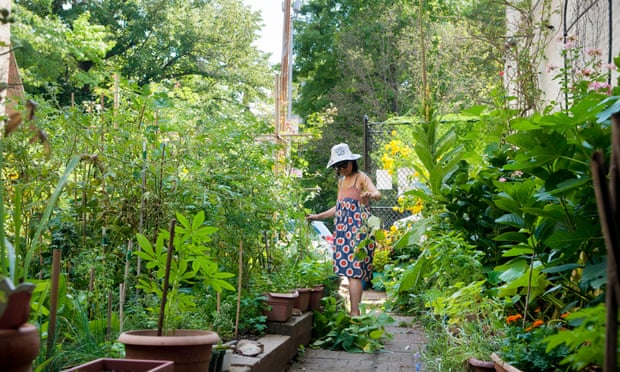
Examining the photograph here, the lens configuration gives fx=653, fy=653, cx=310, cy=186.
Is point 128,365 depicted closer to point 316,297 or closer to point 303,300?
point 303,300

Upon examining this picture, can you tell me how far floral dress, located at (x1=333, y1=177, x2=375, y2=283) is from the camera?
6254 mm

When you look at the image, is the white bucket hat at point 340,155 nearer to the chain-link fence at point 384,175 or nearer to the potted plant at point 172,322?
the chain-link fence at point 384,175

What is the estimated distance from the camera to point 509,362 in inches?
95.4

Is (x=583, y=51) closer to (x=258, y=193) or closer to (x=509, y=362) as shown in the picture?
(x=258, y=193)

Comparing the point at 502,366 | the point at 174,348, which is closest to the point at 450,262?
the point at 502,366

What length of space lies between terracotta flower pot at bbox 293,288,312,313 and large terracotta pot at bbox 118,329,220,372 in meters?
2.67

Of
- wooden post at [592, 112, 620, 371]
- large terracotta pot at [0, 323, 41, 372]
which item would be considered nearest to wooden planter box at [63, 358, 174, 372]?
large terracotta pot at [0, 323, 41, 372]

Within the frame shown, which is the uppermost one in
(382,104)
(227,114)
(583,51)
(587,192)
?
(382,104)

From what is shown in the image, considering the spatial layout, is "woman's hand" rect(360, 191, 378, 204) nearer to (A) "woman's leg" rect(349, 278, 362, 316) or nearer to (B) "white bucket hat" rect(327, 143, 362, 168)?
(B) "white bucket hat" rect(327, 143, 362, 168)

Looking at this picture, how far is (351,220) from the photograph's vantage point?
20.9 ft

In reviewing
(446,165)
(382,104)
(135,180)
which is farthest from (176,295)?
(382,104)

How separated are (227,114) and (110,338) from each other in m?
2.40

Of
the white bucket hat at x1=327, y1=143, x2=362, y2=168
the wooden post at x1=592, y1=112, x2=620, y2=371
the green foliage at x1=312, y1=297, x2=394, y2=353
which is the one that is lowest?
the green foliage at x1=312, y1=297, x2=394, y2=353

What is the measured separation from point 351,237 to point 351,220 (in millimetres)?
166
